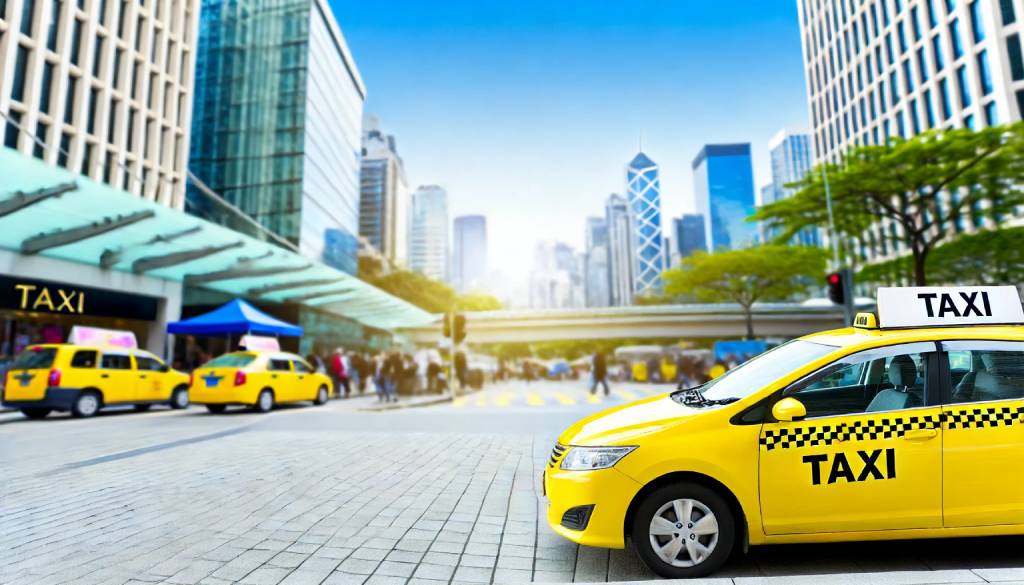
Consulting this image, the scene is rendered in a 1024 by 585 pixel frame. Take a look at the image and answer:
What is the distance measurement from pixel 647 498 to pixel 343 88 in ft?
176

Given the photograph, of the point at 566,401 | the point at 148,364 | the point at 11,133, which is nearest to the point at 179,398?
the point at 148,364

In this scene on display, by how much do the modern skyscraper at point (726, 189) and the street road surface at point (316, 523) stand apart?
170383mm

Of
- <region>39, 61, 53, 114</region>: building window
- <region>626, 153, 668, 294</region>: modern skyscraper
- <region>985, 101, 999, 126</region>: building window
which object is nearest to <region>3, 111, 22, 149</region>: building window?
<region>39, 61, 53, 114</region>: building window

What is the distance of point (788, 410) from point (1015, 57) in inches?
1678

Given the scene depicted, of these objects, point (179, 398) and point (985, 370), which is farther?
point (179, 398)

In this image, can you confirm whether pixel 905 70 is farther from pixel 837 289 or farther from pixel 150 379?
pixel 150 379

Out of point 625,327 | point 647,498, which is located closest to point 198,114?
point 625,327

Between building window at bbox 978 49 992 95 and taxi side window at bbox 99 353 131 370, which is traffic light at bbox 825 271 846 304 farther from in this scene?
building window at bbox 978 49 992 95

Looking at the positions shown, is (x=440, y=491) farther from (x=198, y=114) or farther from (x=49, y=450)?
(x=198, y=114)

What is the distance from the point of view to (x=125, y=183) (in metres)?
30.5

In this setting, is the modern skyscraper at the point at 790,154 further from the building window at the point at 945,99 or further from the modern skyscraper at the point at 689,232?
the building window at the point at 945,99

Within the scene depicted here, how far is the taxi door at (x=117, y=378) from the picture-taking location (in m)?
12.2

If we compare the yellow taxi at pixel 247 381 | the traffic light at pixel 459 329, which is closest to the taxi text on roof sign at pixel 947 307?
the yellow taxi at pixel 247 381

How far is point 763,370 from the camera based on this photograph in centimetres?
387
